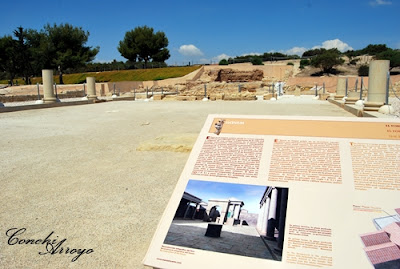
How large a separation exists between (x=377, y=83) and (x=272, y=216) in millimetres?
9747

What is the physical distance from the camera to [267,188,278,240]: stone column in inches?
84.4

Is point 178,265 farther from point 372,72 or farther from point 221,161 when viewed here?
point 372,72

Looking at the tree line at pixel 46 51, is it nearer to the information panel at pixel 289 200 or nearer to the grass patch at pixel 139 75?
the grass patch at pixel 139 75

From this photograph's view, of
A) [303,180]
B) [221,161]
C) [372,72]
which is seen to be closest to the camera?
[303,180]

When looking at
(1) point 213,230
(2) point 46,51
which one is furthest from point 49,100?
(2) point 46,51

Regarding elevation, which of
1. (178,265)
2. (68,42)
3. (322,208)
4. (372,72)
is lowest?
(178,265)

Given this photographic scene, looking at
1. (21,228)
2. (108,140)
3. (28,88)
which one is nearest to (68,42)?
(28,88)

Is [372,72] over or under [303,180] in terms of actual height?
over

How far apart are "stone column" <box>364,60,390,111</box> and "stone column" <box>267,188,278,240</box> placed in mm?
9051

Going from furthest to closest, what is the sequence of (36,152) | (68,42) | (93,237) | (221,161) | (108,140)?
(68,42) → (108,140) → (36,152) → (93,237) → (221,161)

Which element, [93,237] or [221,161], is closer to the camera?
[221,161]

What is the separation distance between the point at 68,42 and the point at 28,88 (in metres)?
13.3

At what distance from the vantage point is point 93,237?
2.84m

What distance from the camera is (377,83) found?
10219 mm
